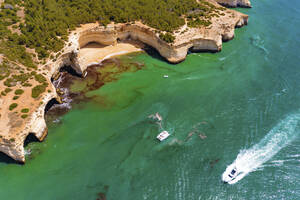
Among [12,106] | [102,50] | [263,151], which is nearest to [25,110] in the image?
[12,106]

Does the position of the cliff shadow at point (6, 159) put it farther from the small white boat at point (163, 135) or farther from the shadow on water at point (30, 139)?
the small white boat at point (163, 135)

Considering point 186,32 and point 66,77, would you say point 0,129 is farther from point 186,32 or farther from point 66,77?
point 186,32

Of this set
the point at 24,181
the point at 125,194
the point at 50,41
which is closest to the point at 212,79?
the point at 125,194

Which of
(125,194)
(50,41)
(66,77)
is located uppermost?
(50,41)

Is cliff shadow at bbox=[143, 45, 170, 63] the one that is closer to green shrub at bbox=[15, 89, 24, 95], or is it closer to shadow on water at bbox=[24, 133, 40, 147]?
green shrub at bbox=[15, 89, 24, 95]

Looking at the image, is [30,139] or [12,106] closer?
[12,106]

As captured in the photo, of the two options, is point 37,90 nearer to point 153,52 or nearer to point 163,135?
point 163,135

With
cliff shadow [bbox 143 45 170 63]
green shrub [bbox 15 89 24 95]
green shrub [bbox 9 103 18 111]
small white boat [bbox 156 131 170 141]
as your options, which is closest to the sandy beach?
cliff shadow [bbox 143 45 170 63]

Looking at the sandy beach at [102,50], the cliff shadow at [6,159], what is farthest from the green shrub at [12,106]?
the sandy beach at [102,50]
